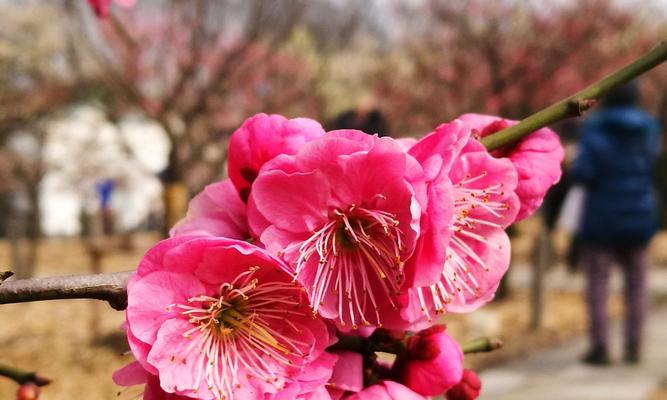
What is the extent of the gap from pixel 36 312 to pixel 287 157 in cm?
795

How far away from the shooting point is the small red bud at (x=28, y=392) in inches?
34.1

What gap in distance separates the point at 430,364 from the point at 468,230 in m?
0.13

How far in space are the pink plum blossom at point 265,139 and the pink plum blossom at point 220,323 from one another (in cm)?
11

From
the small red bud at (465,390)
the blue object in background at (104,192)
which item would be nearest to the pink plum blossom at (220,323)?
the small red bud at (465,390)

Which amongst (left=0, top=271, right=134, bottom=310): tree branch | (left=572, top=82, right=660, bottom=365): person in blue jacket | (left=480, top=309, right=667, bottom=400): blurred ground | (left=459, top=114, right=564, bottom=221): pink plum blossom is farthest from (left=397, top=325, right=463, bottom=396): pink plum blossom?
(left=572, top=82, right=660, bottom=365): person in blue jacket

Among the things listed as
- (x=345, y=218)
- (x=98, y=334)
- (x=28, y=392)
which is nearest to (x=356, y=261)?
(x=345, y=218)

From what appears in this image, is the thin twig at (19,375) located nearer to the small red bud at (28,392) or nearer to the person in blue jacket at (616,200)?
the small red bud at (28,392)

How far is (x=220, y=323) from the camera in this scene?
2.17 feet

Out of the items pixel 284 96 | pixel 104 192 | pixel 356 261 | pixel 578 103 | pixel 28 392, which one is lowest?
pixel 104 192

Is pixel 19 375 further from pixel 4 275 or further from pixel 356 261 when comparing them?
pixel 356 261

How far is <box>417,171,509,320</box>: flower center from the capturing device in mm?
724

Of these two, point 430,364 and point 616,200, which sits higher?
point 430,364

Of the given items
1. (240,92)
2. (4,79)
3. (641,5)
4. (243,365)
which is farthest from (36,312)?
(641,5)

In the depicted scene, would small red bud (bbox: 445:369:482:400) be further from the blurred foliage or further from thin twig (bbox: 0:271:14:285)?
the blurred foliage
